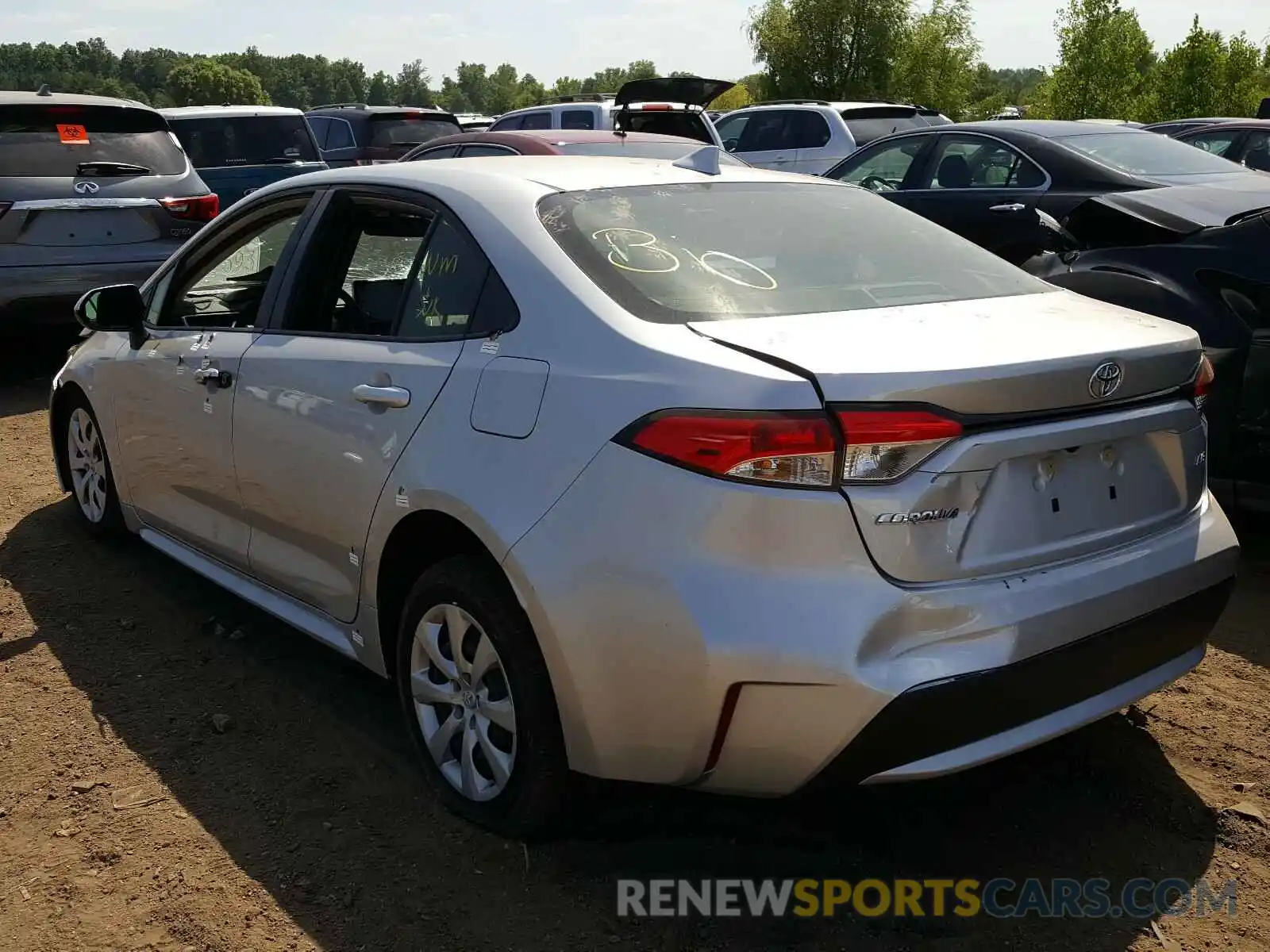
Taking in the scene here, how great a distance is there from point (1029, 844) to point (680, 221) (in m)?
1.73

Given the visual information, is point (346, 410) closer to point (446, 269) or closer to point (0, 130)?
point (446, 269)

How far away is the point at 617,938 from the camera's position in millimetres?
2584

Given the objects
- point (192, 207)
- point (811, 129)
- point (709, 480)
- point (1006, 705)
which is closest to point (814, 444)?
point (709, 480)

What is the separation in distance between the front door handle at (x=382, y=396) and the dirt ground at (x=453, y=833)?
100 cm

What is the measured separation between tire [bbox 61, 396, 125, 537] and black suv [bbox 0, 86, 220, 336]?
2.74 metres

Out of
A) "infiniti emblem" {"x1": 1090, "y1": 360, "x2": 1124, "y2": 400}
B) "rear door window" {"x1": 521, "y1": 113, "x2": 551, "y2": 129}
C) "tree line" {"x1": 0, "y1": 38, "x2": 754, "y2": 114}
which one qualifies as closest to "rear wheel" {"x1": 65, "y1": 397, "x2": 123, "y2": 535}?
"infiniti emblem" {"x1": 1090, "y1": 360, "x2": 1124, "y2": 400}

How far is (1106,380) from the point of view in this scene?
2561 mm

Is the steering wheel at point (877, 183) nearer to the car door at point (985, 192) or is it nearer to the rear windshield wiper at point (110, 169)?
the car door at point (985, 192)

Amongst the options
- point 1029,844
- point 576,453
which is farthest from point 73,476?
point 1029,844

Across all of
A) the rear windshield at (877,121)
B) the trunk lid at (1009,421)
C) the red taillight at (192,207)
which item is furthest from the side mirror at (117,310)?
the rear windshield at (877,121)

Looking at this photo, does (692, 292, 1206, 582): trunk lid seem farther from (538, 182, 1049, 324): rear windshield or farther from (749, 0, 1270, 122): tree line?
(749, 0, 1270, 122): tree line

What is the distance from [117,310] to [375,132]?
1120 centimetres

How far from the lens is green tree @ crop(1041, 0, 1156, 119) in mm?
26516

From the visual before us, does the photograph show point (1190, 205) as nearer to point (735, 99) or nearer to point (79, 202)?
point (79, 202)
